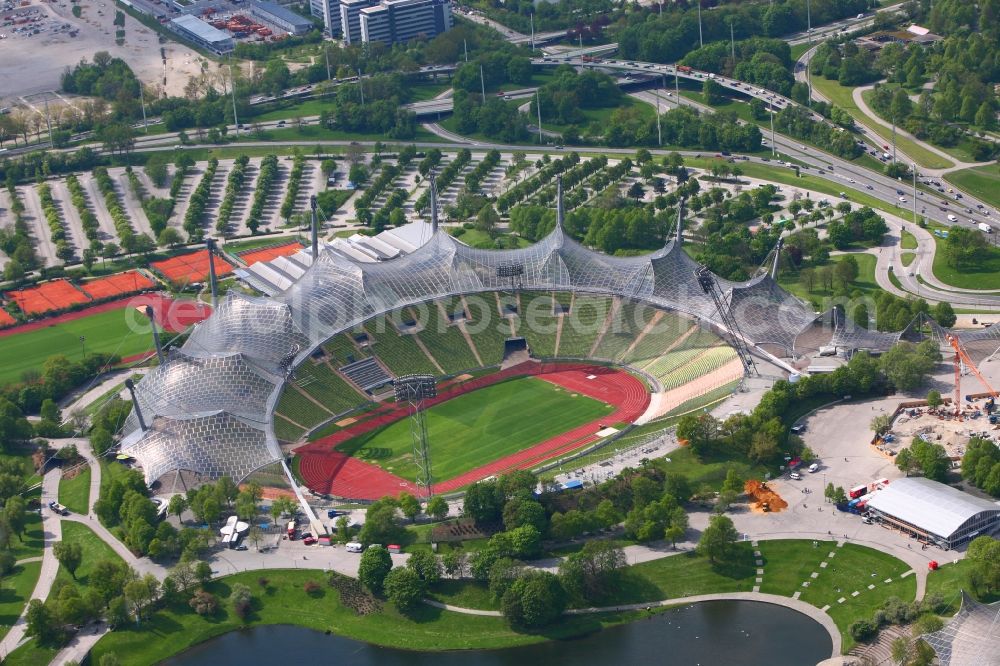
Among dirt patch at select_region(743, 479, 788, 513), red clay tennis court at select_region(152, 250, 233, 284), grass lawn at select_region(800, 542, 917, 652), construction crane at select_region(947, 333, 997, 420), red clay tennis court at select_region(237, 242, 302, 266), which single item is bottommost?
grass lawn at select_region(800, 542, 917, 652)

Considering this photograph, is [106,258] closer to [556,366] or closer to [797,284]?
[556,366]

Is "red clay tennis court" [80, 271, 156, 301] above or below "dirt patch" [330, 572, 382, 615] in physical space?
above

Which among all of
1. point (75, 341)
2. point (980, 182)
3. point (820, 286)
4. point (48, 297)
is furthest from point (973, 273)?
point (48, 297)

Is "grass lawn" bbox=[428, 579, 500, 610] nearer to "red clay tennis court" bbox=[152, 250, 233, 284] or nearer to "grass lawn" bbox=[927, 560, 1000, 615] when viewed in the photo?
"grass lawn" bbox=[927, 560, 1000, 615]

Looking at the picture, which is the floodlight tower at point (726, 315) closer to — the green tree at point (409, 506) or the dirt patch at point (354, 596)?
the green tree at point (409, 506)

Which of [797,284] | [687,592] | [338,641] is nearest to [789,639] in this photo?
[687,592]

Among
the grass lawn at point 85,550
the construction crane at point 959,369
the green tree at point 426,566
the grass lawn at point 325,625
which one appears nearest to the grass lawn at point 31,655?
the grass lawn at point 325,625

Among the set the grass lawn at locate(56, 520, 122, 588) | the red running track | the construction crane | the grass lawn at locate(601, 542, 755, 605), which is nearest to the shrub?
the grass lawn at locate(56, 520, 122, 588)

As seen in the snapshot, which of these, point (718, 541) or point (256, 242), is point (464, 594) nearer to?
point (718, 541)

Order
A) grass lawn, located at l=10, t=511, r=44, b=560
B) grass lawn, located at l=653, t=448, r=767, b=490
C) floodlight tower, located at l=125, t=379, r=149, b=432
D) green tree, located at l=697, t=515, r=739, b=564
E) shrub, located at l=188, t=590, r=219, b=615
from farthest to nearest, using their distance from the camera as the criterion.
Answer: floodlight tower, located at l=125, t=379, r=149, b=432
grass lawn, located at l=653, t=448, r=767, b=490
grass lawn, located at l=10, t=511, r=44, b=560
green tree, located at l=697, t=515, r=739, b=564
shrub, located at l=188, t=590, r=219, b=615
